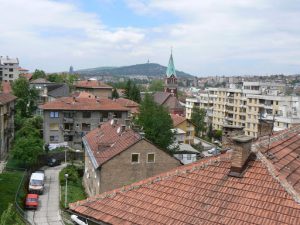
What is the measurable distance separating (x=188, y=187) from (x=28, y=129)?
42400mm

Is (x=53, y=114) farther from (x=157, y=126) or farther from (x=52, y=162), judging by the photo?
(x=157, y=126)

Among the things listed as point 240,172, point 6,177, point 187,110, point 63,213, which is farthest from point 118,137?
point 187,110

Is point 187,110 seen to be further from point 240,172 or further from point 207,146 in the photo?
point 240,172

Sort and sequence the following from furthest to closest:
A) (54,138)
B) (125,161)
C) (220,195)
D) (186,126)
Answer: (186,126) < (54,138) < (125,161) < (220,195)

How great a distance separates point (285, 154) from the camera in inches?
559

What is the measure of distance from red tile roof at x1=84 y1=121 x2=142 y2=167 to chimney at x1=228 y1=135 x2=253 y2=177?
20066mm

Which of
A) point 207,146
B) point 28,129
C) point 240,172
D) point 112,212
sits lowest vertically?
point 207,146

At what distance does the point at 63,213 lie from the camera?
3253cm

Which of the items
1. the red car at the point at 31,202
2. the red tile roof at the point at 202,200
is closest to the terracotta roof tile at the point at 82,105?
the red car at the point at 31,202

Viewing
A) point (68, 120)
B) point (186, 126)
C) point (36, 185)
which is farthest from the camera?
point (186, 126)

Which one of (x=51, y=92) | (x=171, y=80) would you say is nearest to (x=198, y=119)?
(x=51, y=92)

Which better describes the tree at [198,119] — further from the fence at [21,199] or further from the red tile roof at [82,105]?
the fence at [21,199]

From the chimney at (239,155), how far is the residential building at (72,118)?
1724 inches

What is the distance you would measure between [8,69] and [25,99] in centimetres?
6098
